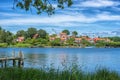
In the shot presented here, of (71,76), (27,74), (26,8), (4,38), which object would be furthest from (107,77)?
(4,38)

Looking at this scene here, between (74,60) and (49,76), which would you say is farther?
(74,60)

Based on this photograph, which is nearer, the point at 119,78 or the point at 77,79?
the point at 77,79

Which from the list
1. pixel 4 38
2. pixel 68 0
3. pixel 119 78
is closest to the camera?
pixel 68 0

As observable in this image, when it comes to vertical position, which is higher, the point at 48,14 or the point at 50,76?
the point at 48,14

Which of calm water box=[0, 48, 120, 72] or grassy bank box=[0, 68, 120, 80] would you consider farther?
calm water box=[0, 48, 120, 72]

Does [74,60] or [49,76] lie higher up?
[49,76]

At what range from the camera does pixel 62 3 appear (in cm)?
1442

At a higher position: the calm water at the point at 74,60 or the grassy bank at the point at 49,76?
the grassy bank at the point at 49,76

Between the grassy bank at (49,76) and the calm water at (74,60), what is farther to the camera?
the calm water at (74,60)

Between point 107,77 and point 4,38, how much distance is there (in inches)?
7104

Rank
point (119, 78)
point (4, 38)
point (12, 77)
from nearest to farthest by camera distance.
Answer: point (12, 77) → point (119, 78) → point (4, 38)

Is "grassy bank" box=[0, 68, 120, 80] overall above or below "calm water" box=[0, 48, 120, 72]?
above

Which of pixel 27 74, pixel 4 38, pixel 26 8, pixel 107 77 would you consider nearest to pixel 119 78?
pixel 107 77

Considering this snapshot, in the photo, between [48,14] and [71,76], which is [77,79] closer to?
[71,76]
